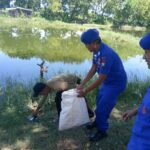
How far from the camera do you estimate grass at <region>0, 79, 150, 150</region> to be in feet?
16.5

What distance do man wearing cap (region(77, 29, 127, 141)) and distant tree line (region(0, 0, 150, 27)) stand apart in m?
64.1

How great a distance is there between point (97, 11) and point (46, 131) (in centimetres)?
7303

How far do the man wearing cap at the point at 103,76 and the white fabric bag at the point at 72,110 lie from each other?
13cm

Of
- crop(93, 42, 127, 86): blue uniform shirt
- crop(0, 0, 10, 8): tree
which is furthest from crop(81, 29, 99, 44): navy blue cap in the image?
crop(0, 0, 10, 8): tree

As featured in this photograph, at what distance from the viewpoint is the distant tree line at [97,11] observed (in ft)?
227

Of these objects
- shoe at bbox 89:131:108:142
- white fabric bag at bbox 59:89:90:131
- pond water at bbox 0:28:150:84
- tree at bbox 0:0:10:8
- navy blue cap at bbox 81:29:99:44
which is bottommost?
tree at bbox 0:0:10:8

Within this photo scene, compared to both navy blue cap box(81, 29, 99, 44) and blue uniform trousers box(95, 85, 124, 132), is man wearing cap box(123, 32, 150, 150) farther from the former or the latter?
blue uniform trousers box(95, 85, 124, 132)

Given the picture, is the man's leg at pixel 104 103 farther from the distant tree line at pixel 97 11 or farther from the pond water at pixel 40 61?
the distant tree line at pixel 97 11

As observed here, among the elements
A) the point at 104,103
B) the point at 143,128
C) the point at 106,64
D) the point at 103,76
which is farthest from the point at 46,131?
the point at 143,128

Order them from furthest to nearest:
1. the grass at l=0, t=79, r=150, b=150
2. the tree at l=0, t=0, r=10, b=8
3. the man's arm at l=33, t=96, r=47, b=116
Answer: the tree at l=0, t=0, r=10, b=8
the man's arm at l=33, t=96, r=47, b=116
the grass at l=0, t=79, r=150, b=150

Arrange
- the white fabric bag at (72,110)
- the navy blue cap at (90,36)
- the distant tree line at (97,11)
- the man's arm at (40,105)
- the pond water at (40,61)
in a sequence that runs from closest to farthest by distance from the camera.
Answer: the navy blue cap at (90,36) → the white fabric bag at (72,110) → the man's arm at (40,105) → the pond water at (40,61) → the distant tree line at (97,11)

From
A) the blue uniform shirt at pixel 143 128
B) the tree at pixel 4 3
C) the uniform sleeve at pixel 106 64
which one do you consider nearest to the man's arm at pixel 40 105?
the uniform sleeve at pixel 106 64

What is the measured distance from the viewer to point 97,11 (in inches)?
3024

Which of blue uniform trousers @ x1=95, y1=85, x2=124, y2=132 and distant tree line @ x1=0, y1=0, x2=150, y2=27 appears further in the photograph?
distant tree line @ x1=0, y1=0, x2=150, y2=27
